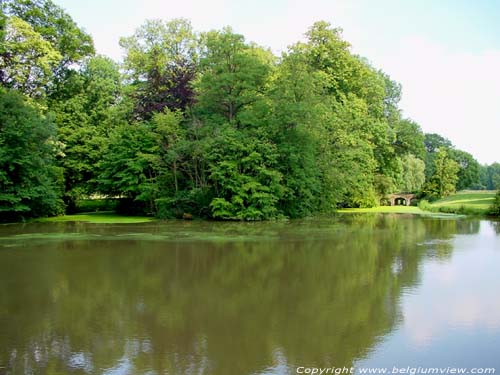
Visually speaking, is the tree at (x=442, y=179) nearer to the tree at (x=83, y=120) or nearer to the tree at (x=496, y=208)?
the tree at (x=496, y=208)

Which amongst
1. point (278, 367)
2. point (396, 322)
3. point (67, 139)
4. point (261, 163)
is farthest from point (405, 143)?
point (278, 367)

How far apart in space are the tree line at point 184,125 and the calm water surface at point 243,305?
972 centimetres

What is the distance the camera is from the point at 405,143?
4269 centimetres

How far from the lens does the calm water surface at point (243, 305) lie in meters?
7.20

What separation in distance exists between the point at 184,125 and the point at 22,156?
1046 cm

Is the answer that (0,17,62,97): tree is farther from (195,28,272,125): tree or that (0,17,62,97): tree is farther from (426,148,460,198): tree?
(426,148,460,198): tree

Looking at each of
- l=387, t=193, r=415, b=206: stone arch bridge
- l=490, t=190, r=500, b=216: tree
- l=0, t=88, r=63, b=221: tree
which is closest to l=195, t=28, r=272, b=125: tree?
l=0, t=88, r=63, b=221: tree

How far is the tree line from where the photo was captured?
2889 centimetres

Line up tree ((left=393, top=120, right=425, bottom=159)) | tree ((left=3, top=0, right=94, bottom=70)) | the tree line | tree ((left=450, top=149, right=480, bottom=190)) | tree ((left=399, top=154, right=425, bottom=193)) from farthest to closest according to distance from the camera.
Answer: tree ((left=450, top=149, right=480, bottom=190))
tree ((left=399, top=154, right=425, bottom=193))
tree ((left=393, top=120, right=425, bottom=159))
tree ((left=3, top=0, right=94, bottom=70))
the tree line

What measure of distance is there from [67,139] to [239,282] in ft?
80.3

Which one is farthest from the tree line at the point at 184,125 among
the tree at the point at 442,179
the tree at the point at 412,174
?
the tree at the point at 412,174

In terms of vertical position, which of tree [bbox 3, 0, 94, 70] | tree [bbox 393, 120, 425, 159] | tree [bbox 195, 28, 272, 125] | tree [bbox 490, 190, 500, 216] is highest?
tree [bbox 3, 0, 94, 70]

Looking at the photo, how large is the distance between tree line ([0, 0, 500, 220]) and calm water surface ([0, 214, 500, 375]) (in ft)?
31.9

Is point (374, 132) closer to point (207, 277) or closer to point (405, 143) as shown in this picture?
point (405, 143)
